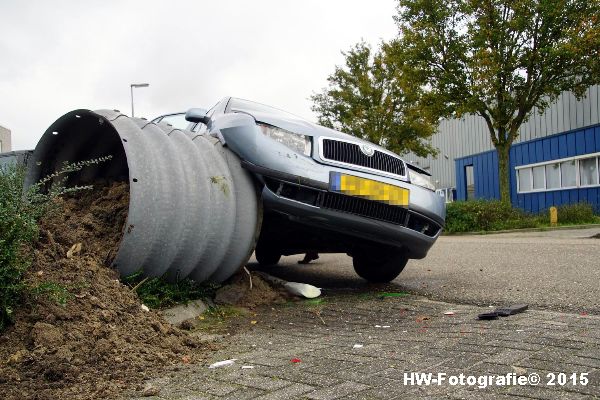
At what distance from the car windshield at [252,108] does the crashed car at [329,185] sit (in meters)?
0.07

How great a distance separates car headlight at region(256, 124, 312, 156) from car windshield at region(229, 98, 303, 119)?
2.37ft

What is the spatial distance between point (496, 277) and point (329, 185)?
2710 mm

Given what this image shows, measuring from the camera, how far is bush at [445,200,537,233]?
699 inches

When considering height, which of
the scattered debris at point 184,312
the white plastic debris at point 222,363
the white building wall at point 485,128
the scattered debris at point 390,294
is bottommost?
the scattered debris at point 390,294

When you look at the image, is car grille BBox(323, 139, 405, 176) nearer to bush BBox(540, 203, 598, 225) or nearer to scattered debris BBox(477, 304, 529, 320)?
scattered debris BBox(477, 304, 529, 320)

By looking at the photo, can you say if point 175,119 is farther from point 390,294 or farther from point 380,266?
point 390,294

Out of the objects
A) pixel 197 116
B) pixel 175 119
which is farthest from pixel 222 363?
pixel 175 119

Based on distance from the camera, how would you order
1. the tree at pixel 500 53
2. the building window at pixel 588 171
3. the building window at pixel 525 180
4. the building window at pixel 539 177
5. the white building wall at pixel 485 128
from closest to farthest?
the tree at pixel 500 53, the building window at pixel 588 171, the white building wall at pixel 485 128, the building window at pixel 539 177, the building window at pixel 525 180

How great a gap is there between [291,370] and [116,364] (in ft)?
2.78

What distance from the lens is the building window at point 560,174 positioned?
2000 cm

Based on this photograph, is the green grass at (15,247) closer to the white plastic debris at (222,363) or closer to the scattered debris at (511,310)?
the white plastic debris at (222,363)

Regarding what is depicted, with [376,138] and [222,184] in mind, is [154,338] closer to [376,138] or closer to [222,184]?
[222,184]

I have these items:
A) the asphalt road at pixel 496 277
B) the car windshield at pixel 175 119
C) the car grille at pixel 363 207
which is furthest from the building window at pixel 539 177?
the car grille at pixel 363 207

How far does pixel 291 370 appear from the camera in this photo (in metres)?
2.66
